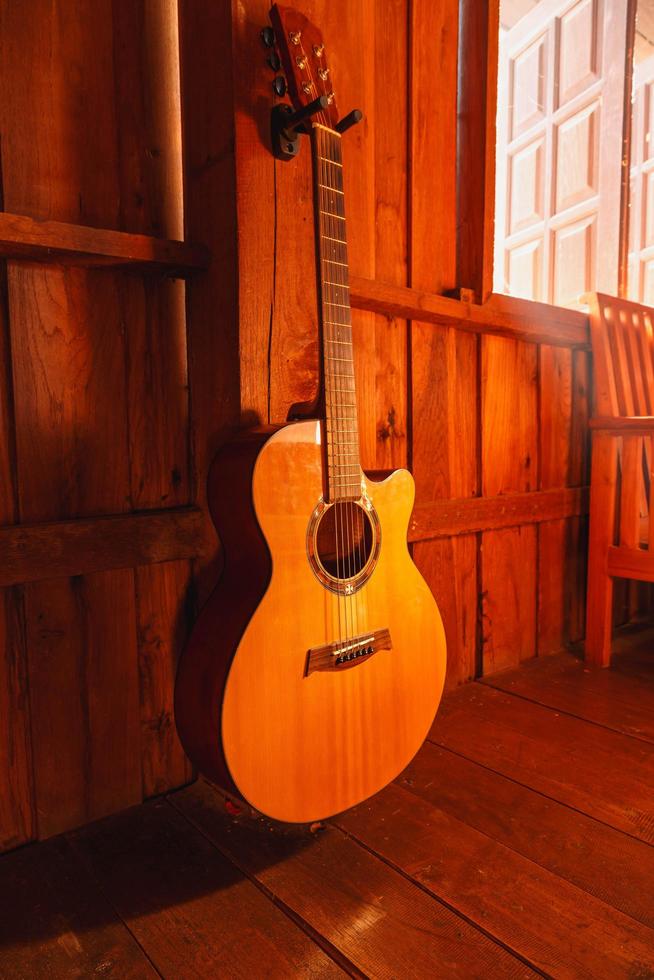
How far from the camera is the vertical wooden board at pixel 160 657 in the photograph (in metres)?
1.17

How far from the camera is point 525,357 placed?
72.2 inches

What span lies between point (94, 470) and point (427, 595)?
649 millimetres

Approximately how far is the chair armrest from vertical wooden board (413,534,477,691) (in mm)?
523

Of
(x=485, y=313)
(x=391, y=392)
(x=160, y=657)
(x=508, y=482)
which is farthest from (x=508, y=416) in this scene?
(x=160, y=657)

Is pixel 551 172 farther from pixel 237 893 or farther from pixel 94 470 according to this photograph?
pixel 237 893

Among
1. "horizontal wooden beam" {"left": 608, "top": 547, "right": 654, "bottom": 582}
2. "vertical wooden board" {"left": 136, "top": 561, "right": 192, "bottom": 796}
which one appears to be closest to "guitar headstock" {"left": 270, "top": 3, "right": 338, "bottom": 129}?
"vertical wooden board" {"left": 136, "top": 561, "right": 192, "bottom": 796}

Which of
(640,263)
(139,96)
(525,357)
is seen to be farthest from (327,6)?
(640,263)

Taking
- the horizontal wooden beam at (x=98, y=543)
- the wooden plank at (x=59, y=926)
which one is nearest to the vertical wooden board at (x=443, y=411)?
the horizontal wooden beam at (x=98, y=543)

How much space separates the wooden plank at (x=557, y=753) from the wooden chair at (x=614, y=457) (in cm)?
46

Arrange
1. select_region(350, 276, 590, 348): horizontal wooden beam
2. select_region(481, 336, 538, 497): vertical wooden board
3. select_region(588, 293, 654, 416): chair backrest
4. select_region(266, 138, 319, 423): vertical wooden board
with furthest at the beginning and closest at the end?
select_region(588, 293, 654, 416): chair backrest, select_region(481, 336, 538, 497): vertical wooden board, select_region(350, 276, 590, 348): horizontal wooden beam, select_region(266, 138, 319, 423): vertical wooden board

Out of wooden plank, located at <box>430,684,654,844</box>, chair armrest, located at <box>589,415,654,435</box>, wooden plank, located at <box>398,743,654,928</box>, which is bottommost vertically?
wooden plank, located at <box>430,684,654,844</box>

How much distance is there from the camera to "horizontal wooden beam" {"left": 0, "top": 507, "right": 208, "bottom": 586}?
100 cm

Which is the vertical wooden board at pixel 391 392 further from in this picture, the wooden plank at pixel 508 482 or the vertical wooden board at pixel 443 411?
the wooden plank at pixel 508 482

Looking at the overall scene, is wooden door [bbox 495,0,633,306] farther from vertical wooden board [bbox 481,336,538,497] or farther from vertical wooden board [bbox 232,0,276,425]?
vertical wooden board [bbox 232,0,276,425]
